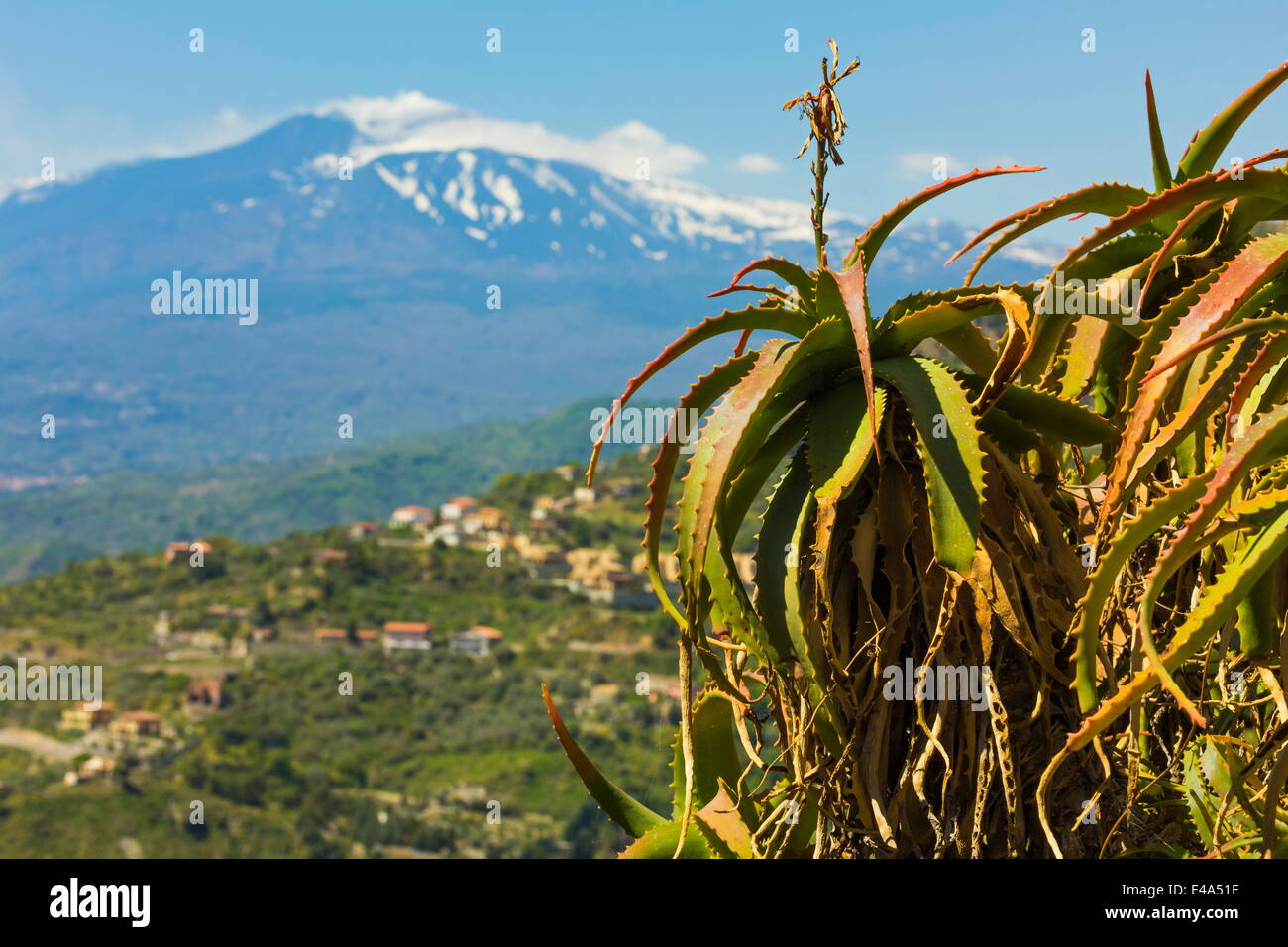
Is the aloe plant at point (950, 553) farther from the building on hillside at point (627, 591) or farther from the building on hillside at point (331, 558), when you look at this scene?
the building on hillside at point (331, 558)

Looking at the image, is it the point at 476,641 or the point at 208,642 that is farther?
the point at 208,642

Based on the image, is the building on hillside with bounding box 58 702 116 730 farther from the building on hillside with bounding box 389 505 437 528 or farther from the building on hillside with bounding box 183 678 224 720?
the building on hillside with bounding box 389 505 437 528

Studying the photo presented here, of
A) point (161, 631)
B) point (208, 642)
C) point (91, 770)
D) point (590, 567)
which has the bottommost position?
point (91, 770)

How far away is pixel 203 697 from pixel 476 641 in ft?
61.9

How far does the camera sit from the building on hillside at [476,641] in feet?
310

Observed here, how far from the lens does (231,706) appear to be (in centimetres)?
9238

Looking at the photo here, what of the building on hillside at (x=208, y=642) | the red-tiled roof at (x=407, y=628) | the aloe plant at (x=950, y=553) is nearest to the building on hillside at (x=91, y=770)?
the building on hillside at (x=208, y=642)

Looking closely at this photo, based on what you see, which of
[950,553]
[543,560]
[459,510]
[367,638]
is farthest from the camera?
[459,510]

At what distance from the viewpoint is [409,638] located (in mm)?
98000

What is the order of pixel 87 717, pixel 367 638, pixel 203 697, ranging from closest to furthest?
pixel 87 717 → pixel 203 697 → pixel 367 638

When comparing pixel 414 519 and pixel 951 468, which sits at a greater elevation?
pixel 414 519

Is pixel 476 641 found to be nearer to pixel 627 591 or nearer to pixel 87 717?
pixel 627 591

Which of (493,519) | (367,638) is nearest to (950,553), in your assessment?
(367,638)

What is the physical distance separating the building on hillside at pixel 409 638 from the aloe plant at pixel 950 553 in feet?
316
